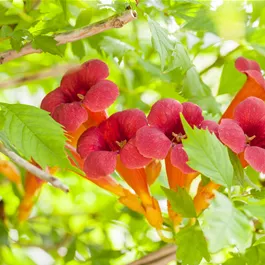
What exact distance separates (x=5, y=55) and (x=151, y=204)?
0.98 feet

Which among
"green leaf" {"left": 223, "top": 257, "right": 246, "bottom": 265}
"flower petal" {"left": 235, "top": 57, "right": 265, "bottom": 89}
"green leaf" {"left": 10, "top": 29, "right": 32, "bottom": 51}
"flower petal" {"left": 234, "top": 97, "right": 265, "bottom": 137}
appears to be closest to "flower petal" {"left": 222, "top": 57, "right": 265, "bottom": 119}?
"flower petal" {"left": 235, "top": 57, "right": 265, "bottom": 89}

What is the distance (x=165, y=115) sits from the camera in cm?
83

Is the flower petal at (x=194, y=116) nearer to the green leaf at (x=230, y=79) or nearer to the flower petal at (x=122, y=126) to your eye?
the flower petal at (x=122, y=126)

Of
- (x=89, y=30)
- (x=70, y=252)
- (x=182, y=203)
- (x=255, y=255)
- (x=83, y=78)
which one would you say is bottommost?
(x=70, y=252)

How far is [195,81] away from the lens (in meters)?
1.07

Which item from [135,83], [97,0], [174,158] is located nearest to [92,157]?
[174,158]

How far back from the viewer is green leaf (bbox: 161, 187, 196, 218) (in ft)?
2.65

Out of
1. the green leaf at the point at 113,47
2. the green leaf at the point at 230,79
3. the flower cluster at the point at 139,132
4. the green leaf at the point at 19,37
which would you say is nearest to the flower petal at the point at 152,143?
the flower cluster at the point at 139,132

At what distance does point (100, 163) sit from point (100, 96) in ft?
0.36

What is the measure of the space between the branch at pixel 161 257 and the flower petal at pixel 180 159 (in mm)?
211

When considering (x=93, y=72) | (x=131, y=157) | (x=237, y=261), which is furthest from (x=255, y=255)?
(x=93, y=72)

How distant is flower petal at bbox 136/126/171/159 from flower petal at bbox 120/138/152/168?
0.02m

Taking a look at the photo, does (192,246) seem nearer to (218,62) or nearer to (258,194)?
(258,194)

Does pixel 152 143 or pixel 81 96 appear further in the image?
pixel 81 96
